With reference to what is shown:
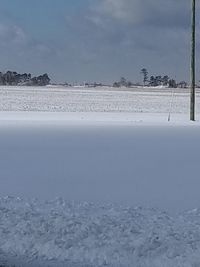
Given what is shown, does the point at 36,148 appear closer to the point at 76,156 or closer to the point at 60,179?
the point at 76,156

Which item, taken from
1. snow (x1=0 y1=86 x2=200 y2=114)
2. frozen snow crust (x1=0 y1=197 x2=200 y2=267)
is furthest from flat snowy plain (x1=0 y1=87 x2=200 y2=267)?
snow (x1=0 y1=86 x2=200 y2=114)

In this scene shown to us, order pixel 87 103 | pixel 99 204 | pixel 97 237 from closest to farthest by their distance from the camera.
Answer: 1. pixel 97 237
2. pixel 99 204
3. pixel 87 103

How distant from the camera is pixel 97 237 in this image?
7.25 metres

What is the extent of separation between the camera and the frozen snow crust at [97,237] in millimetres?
6664

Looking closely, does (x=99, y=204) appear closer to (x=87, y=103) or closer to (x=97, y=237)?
(x=97, y=237)

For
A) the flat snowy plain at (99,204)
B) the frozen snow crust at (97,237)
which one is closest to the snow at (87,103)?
the flat snowy plain at (99,204)

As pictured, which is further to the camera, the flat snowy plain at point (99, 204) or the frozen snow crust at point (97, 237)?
the flat snowy plain at point (99, 204)

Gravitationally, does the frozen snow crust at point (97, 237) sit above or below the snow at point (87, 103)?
above

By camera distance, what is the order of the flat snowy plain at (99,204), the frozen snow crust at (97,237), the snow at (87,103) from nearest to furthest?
the frozen snow crust at (97,237), the flat snowy plain at (99,204), the snow at (87,103)

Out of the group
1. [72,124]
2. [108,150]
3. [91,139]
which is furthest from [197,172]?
[72,124]

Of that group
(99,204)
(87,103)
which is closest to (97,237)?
(99,204)

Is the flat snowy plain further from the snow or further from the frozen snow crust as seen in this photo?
the snow

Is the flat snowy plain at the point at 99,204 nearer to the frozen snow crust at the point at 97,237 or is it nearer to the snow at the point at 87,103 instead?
the frozen snow crust at the point at 97,237

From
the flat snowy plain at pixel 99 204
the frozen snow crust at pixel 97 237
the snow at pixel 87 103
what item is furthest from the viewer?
the snow at pixel 87 103
